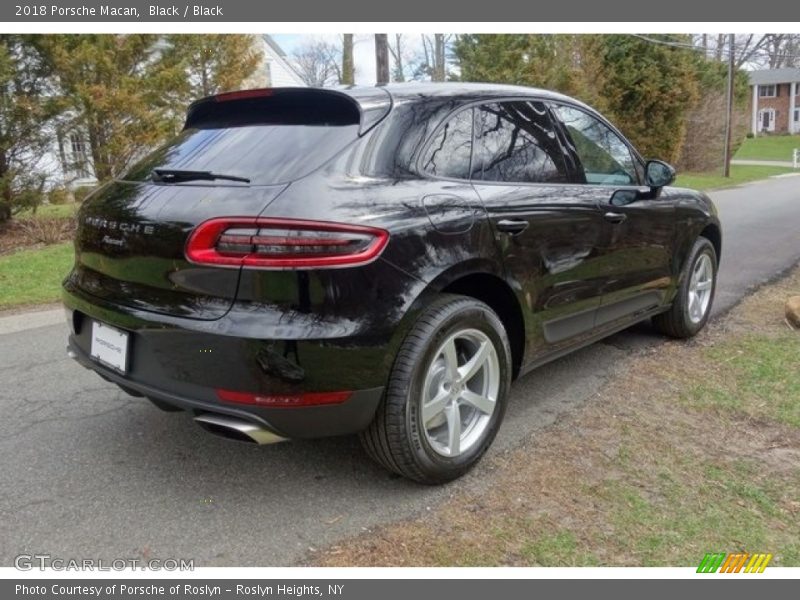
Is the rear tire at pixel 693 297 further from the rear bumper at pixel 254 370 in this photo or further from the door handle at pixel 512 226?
the rear bumper at pixel 254 370

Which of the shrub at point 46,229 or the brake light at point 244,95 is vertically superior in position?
the brake light at point 244,95

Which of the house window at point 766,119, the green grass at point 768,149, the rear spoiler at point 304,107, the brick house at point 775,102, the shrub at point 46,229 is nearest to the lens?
the rear spoiler at point 304,107

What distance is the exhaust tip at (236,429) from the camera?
2.48 meters

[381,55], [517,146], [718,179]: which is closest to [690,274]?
[517,146]

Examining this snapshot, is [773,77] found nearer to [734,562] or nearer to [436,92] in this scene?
[436,92]

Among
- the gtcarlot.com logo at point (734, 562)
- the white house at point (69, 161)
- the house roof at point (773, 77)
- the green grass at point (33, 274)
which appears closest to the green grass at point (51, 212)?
the white house at point (69, 161)

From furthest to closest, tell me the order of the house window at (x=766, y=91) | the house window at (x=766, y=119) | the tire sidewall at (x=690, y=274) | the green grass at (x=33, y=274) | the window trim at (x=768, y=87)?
the house window at (x=766, y=119)
the house window at (x=766, y=91)
the window trim at (x=768, y=87)
the green grass at (x=33, y=274)
the tire sidewall at (x=690, y=274)

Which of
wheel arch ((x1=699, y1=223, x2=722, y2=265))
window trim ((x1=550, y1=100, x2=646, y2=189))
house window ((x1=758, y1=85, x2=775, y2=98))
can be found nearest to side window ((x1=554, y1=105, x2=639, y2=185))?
window trim ((x1=550, y1=100, x2=646, y2=189))

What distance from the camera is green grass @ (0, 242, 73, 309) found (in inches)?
259

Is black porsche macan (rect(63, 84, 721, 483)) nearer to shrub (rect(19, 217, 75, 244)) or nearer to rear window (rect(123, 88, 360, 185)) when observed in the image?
rear window (rect(123, 88, 360, 185))

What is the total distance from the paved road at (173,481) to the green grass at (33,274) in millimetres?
2517

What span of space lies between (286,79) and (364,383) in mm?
32162

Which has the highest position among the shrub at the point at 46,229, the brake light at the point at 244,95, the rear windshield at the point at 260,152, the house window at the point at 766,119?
the house window at the point at 766,119

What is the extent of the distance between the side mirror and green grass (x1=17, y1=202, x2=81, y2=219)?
28.9 feet
